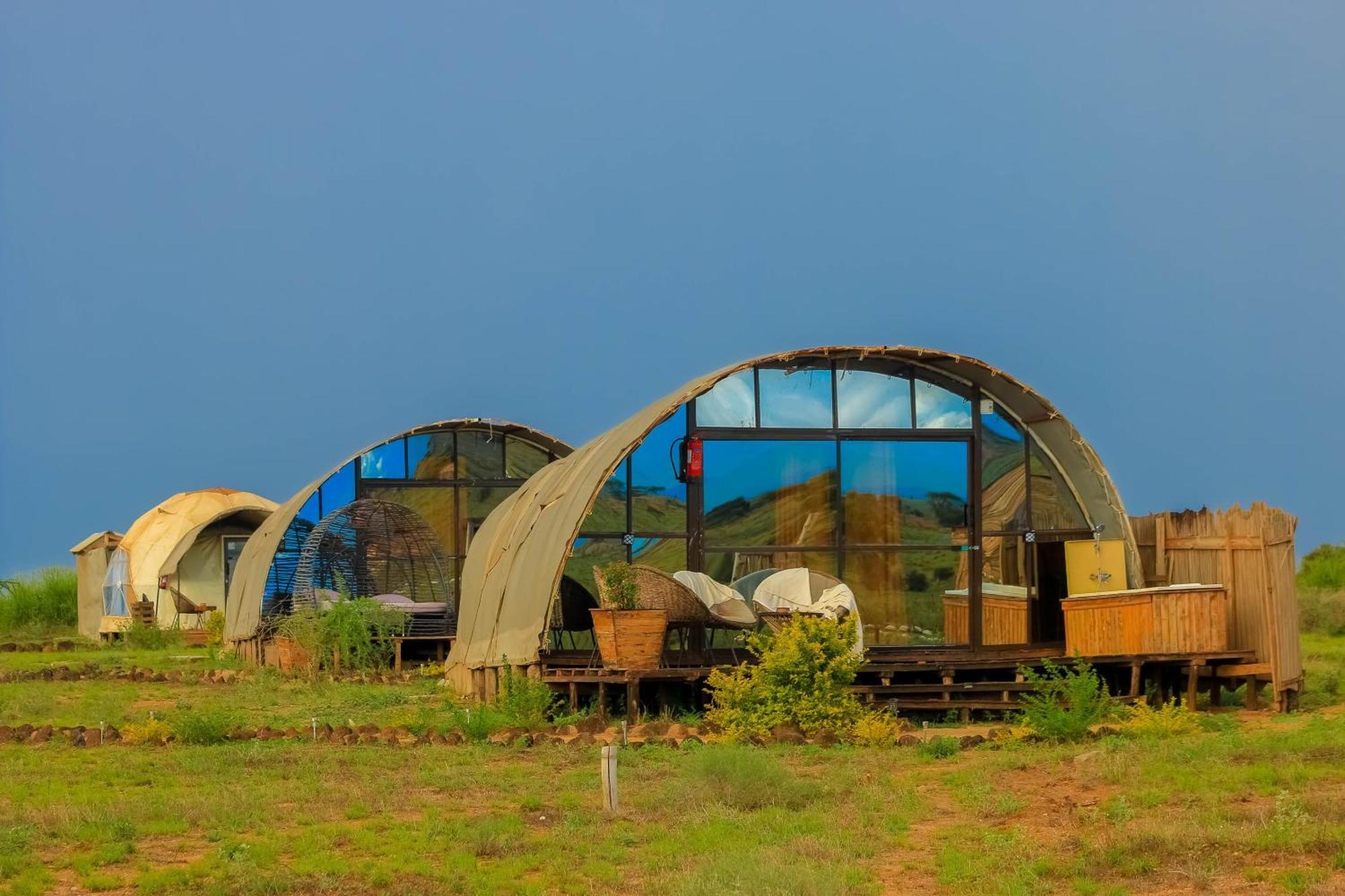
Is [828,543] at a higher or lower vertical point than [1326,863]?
higher

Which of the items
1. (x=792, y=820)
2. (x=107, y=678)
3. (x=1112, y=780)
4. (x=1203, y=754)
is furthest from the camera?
(x=107, y=678)

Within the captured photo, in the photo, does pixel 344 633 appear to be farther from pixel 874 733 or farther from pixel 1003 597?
pixel 874 733

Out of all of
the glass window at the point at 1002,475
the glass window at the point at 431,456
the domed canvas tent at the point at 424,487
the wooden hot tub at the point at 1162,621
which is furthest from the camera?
the glass window at the point at 431,456

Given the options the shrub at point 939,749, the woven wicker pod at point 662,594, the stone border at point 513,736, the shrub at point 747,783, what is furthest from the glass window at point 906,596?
the shrub at point 747,783

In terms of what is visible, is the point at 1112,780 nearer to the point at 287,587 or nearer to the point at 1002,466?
the point at 1002,466

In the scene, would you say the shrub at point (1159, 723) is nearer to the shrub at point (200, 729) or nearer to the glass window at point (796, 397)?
the glass window at point (796, 397)

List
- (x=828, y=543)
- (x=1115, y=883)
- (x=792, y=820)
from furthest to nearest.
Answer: (x=828, y=543), (x=792, y=820), (x=1115, y=883)

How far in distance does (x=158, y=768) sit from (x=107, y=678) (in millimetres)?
10728

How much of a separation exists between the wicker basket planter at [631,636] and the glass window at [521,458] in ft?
40.4

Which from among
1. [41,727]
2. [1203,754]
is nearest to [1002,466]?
[1203,754]

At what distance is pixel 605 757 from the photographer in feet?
30.2

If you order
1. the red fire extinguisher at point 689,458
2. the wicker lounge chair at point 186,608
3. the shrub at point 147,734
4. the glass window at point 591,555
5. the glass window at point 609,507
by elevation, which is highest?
the red fire extinguisher at point 689,458

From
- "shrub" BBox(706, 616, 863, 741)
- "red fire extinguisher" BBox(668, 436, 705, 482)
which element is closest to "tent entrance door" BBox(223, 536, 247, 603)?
"red fire extinguisher" BBox(668, 436, 705, 482)

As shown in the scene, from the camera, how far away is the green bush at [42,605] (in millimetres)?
36094
